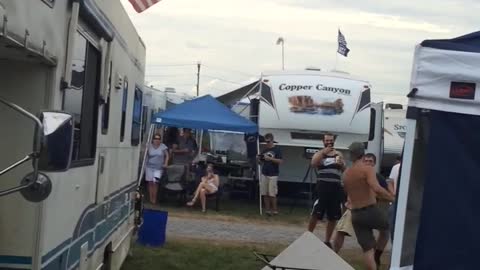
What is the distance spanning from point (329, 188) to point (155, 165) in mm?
5918

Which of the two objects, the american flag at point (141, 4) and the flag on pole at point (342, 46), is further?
the flag on pole at point (342, 46)

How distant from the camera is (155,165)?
1655 cm

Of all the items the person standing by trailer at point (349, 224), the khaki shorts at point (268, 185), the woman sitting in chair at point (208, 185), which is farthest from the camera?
the woman sitting in chair at point (208, 185)

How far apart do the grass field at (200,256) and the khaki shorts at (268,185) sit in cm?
368

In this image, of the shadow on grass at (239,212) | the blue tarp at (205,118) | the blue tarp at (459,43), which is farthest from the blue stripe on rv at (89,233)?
the blue tarp at (205,118)

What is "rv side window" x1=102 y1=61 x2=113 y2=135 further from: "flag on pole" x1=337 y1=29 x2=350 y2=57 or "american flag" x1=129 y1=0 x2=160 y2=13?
"flag on pole" x1=337 y1=29 x2=350 y2=57

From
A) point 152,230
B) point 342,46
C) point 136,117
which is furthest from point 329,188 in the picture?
point 342,46

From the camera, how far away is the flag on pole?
74.9 feet

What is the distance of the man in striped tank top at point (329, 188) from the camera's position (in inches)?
450

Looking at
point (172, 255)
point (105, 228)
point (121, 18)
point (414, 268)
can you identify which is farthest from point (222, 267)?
point (414, 268)

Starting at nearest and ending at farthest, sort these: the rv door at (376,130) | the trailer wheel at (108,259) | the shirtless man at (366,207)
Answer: the trailer wheel at (108,259) → the shirtless man at (366,207) → the rv door at (376,130)

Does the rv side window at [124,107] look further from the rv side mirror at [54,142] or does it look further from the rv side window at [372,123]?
the rv side window at [372,123]

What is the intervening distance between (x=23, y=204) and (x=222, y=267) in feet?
22.2

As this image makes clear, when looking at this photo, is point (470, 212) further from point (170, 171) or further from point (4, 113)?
point (170, 171)
